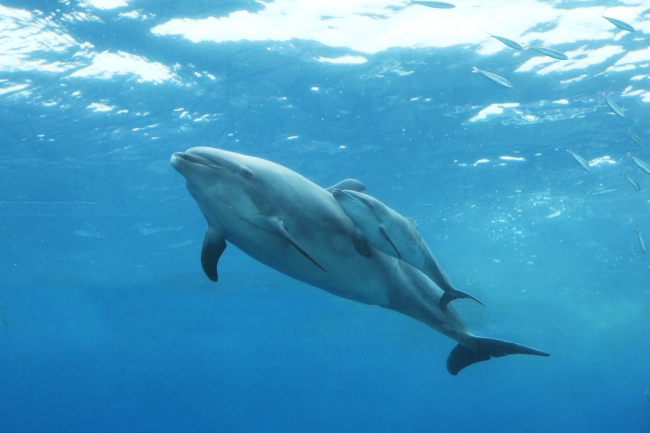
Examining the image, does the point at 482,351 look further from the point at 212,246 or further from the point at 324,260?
the point at 212,246

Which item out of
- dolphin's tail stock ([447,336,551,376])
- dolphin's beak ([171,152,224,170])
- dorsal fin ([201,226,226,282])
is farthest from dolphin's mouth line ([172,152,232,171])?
dolphin's tail stock ([447,336,551,376])

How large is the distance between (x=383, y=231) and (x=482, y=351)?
9.62 feet

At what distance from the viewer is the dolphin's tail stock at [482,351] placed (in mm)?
5559

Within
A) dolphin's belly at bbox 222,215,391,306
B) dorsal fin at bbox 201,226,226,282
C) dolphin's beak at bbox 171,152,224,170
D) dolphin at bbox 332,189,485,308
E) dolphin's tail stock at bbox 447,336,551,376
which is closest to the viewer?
dolphin's beak at bbox 171,152,224,170

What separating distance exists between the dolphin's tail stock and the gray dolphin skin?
14cm

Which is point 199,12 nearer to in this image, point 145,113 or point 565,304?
point 145,113

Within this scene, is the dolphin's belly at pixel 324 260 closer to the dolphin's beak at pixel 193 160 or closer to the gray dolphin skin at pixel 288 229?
the gray dolphin skin at pixel 288 229

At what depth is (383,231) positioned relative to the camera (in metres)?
4.00

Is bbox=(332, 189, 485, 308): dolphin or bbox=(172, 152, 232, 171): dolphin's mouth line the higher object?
bbox=(172, 152, 232, 171): dolphin's mouth line

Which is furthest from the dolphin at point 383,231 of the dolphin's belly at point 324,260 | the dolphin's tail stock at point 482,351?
the dolphin's tail stock at point 482,351

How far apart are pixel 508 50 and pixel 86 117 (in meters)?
12.4

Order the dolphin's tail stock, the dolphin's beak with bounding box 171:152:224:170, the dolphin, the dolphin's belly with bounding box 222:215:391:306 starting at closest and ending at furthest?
the dolphin's beak with bounding box 171:152:224:170 < the dolphin < the dolphin's belly with bounding box 222:215:391:306 < the dolphin's tail stock

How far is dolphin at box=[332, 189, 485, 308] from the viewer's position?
3883 mm

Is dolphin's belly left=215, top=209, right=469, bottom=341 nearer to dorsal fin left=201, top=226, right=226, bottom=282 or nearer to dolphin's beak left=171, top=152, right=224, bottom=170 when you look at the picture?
dorsal fin left=201, top=226, right=226, bottom=282
